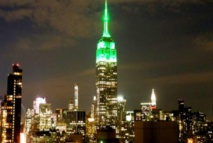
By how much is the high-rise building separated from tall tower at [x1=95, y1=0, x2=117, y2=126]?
52.1 metres

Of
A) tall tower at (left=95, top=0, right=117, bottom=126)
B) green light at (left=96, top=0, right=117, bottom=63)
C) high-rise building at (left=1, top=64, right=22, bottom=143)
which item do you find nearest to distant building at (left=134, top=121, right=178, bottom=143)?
high-rise building at (left=1, top=64, right=22, bottom=143)

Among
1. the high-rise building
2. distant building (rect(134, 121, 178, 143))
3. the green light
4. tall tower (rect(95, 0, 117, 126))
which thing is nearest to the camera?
distant building (rect(134, 121, 178, 143))

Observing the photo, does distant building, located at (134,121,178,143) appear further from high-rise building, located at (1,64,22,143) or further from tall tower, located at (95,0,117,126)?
tall tower, located at (95,0,117,126)

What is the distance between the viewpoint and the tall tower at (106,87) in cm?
16400

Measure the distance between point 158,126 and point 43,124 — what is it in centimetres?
11022

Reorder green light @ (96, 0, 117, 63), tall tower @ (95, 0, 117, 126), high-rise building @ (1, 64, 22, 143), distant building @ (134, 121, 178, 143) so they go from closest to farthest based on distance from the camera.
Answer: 1. distant building @ (134, 121, 178, 143)
2. high-rise building @ (1, 64, 22, 143)
3. tall tower @ (95, 0, 117, 126)
4. green light @ (96, 0, 117, 63)

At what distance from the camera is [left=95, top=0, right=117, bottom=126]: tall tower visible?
164000 mm

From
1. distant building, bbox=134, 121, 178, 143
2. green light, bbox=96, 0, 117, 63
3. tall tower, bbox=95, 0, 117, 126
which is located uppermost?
green light, bbox=96, 0, 117, 63

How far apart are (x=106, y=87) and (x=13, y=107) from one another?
57.7 meters

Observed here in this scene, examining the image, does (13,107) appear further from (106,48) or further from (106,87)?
(106,48)

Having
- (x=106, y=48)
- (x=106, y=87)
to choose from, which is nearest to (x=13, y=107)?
(x=106, y=87)

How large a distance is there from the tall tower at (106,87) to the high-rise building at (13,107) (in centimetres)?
5206

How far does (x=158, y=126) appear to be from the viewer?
7019cm

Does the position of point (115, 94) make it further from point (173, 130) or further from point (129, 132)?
point (173, 130)
